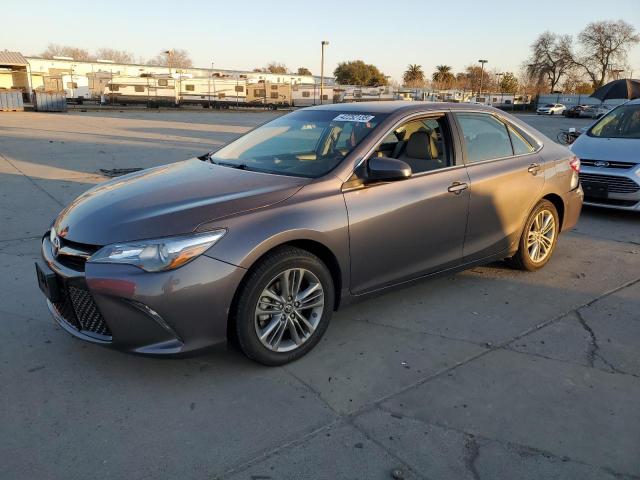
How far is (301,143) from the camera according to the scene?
14.1ft

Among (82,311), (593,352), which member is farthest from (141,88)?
(593,352)

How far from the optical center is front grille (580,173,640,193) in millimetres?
7132

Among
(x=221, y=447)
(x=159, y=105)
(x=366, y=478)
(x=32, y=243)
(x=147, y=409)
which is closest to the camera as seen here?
(x=366, y=478)

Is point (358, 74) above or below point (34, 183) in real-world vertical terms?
above

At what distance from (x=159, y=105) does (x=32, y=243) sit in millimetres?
42280

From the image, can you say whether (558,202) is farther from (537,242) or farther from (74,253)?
(74,253)

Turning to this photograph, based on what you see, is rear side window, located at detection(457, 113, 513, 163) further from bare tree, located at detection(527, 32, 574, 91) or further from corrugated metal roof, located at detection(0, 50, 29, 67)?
bare tree, located at detection(527, 32, 574, 91)

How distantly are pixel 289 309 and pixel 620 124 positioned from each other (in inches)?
292

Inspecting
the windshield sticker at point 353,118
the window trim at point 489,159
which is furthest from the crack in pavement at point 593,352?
the windshield sticker at point 353,118

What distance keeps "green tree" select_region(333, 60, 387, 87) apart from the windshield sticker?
9709cm

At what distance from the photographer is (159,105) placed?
45094 millimetres

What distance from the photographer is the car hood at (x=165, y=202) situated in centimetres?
297

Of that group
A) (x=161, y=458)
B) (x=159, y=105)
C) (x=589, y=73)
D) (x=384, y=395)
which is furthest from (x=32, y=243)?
(x=589, y=73)

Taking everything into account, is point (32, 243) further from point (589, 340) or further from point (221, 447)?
point (589, 340)
